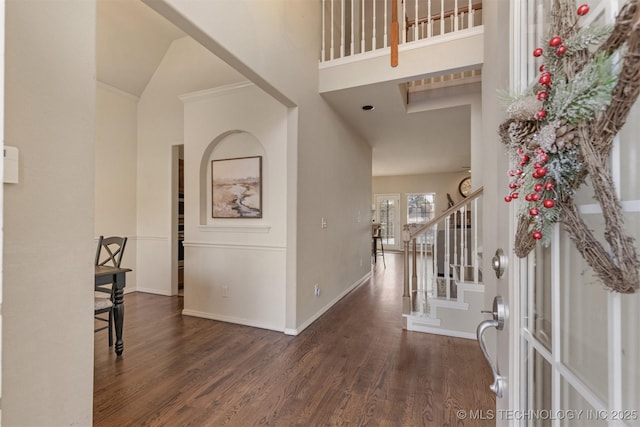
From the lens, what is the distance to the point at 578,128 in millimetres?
449

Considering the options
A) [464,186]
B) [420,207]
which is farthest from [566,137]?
[420,207]

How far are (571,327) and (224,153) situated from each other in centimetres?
341

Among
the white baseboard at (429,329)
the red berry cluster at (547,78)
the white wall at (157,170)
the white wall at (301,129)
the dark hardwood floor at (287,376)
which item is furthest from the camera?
the white wall at (157,170)

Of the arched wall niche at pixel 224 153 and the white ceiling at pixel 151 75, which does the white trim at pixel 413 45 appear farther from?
the arched wall niche at pixel 224 153

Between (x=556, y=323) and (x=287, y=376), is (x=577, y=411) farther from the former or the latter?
(x=287, y=376)

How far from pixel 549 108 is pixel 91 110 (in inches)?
61.1

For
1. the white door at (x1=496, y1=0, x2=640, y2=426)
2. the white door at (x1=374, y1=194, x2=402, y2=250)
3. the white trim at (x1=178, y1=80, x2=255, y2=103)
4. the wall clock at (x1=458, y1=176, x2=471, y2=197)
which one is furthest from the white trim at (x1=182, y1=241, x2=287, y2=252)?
the wall clock at (x1=458, y1=176, x2=471, y2=197)

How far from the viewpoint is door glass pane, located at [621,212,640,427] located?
15.6 inches

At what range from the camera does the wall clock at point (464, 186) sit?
849cm

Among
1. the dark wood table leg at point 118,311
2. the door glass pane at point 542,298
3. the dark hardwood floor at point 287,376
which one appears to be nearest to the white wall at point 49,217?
the dark hardwood floor at point 287,376

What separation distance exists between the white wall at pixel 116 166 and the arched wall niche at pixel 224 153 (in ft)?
5.88

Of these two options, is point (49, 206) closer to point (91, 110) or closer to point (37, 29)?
point (91, 110)

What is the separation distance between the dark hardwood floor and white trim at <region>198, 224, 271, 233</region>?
1.04m

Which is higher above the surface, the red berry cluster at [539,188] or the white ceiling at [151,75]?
the white ceiling at [151,75]
